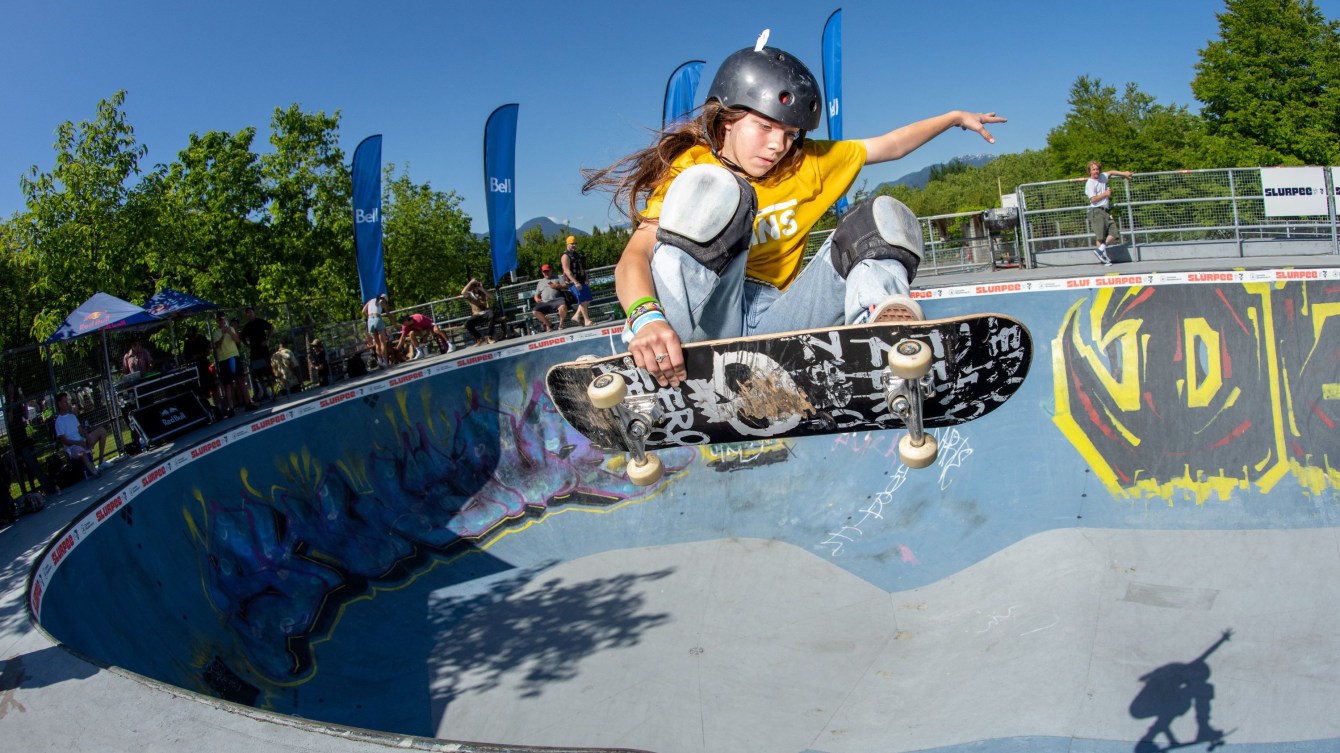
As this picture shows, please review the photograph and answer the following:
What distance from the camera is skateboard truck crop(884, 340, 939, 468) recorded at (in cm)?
312

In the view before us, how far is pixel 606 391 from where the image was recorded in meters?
3.29

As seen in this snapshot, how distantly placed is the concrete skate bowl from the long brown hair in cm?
349

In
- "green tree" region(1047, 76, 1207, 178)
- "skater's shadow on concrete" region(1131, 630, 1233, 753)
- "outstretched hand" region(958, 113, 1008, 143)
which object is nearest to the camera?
"outstretched hand" region(958, 113, 1008, 143)

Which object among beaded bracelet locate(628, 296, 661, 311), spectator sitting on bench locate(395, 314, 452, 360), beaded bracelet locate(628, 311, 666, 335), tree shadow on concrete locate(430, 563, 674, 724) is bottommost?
tree shadow on concrete locate(430, 563, 674, 724)

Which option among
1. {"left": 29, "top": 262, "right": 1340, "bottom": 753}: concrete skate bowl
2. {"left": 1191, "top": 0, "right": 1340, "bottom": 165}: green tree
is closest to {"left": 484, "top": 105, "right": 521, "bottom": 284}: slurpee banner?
{"left": 29, "top": 262, "right": 1340, "bottom": 753}: concrete skate bowl

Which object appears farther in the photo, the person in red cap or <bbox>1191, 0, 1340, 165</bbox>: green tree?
<bbox>1191, 0, 1340, 165</bbox>: green tree

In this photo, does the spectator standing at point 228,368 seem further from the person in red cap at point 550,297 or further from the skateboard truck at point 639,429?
the skateboard truck at point 639,429

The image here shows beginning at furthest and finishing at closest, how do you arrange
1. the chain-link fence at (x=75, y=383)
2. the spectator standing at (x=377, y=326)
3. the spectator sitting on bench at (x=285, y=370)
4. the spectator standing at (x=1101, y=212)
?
1. the spectator standing at (x=377, y=326)
2. the spectator sitting on bench at (x=285, y=370)
3. the spectator standing at (x=1101, y=212)
4. the chain-link fence at (x=75, y=383)

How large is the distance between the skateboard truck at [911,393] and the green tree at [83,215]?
805 inches

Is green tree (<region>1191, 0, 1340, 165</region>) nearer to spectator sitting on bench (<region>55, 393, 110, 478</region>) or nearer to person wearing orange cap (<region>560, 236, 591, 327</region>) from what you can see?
person wearing orange cap (<region>560, 236, 591, 327</region>)

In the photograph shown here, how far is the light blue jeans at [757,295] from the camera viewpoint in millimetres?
3779

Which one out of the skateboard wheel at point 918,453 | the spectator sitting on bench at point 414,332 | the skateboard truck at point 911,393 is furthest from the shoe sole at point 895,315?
the spectator sitting on bench at point 414,332

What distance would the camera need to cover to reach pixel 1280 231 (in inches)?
577

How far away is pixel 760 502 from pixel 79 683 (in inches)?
293
